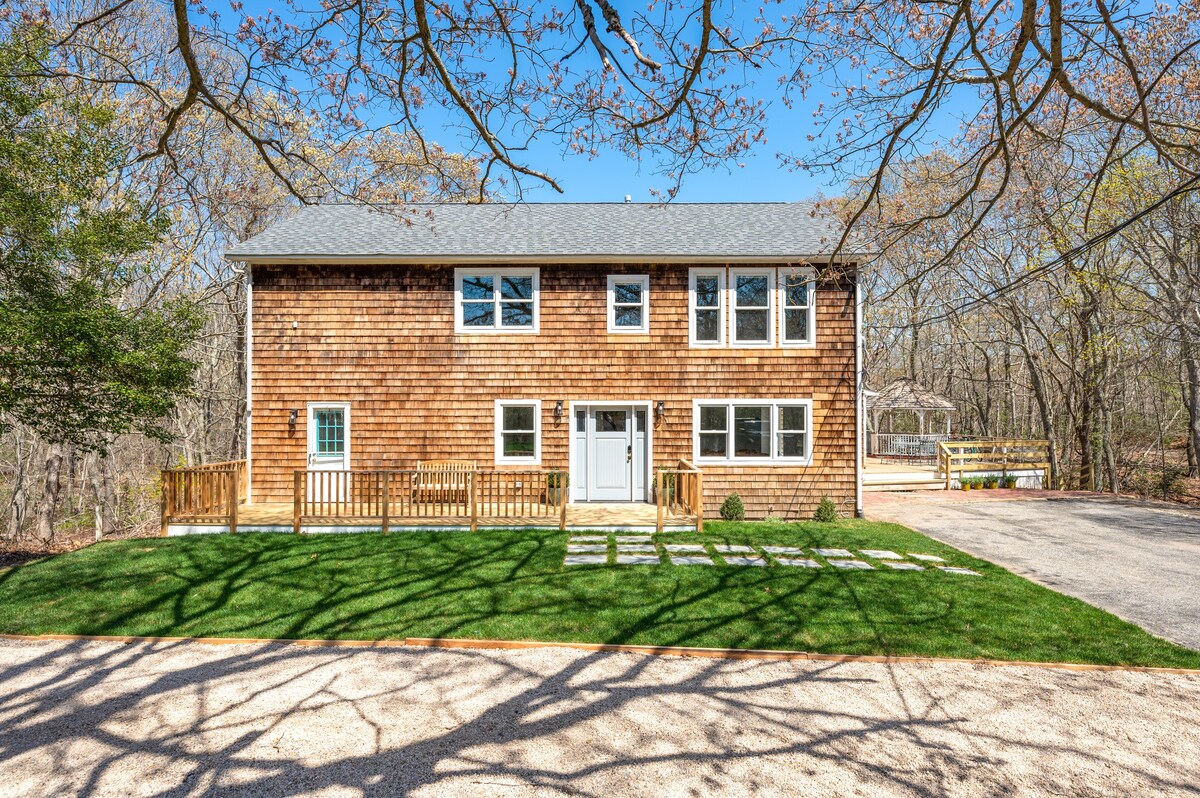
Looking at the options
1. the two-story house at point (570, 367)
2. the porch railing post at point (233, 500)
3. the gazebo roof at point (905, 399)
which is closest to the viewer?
the porch railing post at point (233, 500)

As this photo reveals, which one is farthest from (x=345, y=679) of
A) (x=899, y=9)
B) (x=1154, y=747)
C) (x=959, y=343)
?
(x=959, y=343)

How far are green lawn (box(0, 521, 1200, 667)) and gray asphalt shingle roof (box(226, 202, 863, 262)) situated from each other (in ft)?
17.9

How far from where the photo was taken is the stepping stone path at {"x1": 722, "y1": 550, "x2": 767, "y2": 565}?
297 inches

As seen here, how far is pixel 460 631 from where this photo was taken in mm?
5535

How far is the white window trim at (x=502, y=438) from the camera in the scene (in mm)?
10930

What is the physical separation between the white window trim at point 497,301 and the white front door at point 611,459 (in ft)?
6.63

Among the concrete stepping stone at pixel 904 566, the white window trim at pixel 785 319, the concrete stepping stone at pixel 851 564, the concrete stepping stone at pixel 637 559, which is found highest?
the white window trim at pixel 785 319

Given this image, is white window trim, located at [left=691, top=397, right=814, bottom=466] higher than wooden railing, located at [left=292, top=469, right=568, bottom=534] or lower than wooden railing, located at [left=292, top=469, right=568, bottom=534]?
higher

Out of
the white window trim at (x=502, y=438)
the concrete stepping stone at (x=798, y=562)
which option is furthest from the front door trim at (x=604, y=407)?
the concrete stepping stone at (x=798, y=562)

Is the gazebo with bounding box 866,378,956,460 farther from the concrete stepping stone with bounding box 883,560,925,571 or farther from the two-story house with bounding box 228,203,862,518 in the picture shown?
the concrete stepping stone with bounding box 883,560,925,571

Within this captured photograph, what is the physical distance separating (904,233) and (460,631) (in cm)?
530

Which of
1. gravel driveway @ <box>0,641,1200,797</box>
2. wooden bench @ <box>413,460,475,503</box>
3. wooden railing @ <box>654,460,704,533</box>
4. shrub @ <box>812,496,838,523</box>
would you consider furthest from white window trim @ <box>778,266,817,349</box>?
gravel driveway @ <box>0,641,1200,797</box>

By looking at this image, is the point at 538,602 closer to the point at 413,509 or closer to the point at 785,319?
the point at 413,509

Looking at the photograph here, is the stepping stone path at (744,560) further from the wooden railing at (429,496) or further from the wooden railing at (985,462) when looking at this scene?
the wooden railing at (985,462)
